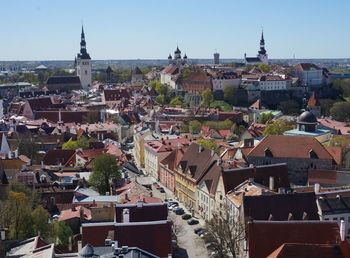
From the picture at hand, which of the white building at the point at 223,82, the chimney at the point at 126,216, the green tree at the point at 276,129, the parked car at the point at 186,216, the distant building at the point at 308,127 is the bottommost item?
the parked car at the point at 186,216

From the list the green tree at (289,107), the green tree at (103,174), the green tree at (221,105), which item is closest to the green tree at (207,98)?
the green tree at (221,105)

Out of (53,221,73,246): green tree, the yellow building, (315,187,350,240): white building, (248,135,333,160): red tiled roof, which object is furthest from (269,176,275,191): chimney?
(53,221,73,246): green tree

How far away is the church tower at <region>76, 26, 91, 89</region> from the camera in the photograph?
6038 inches

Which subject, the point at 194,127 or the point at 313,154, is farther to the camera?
the point at 194,127

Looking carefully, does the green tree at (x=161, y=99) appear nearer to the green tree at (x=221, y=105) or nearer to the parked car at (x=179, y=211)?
the green tree at (x=221, y=105)

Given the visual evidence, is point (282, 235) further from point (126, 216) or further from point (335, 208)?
point (335, 208)

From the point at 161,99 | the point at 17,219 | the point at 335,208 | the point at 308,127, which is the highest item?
the point at 308,127

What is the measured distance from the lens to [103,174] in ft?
161

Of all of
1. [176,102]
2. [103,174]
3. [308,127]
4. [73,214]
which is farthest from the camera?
[176,102]

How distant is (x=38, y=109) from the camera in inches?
4321

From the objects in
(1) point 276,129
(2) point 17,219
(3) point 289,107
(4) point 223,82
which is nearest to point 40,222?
(2) point 17,219

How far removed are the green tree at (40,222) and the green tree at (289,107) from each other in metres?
85.2

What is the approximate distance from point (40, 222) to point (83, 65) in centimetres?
12584

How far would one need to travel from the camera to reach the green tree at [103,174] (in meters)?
48.5
